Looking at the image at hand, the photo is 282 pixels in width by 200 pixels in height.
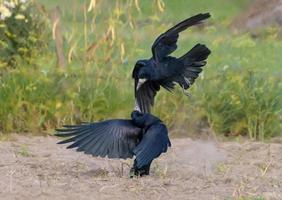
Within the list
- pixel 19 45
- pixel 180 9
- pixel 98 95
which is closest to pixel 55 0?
pixel 180 9

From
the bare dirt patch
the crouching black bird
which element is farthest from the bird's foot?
the bare dirt patch

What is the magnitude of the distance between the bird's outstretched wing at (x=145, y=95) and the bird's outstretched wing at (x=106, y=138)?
225 millimetres

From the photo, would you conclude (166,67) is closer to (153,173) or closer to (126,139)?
(126,139)

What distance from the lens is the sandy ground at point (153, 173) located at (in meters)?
5.53

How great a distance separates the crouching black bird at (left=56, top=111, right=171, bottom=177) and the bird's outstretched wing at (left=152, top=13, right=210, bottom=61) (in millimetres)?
388

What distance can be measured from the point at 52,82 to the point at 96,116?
48 cm

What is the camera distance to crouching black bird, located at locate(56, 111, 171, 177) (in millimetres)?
5980

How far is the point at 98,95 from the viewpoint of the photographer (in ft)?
27.1

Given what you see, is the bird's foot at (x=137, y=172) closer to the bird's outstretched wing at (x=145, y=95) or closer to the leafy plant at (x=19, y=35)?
the bird's outstretched wing at (x=145, y=95)

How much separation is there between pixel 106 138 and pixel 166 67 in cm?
57

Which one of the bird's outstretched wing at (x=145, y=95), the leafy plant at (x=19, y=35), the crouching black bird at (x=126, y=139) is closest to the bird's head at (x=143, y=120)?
the crouching black bird at (x=126, y=139)

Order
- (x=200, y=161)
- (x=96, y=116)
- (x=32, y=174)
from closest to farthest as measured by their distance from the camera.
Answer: (x=32, y=174), (x=200, y=161), (x=96, y=116)

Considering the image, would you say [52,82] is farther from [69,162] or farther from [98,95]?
[69,162]

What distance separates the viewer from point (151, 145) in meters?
5.98
